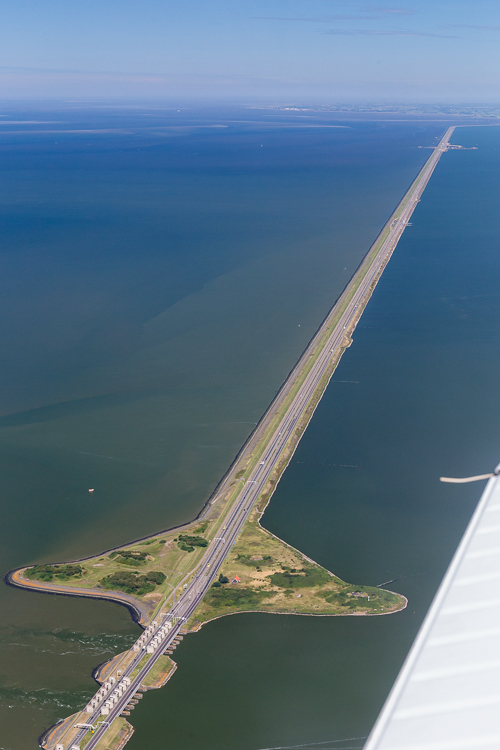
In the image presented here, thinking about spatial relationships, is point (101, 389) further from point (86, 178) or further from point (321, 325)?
point (86, 178)

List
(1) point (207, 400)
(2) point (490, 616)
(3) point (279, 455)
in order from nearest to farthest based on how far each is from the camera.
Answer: (2) point (490, 616)
(3) point (279, 455)
(1) point (207, 400)

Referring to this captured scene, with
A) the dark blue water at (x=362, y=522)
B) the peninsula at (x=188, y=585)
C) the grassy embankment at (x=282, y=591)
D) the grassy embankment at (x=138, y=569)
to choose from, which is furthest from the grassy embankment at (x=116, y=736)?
the grassy embankment at (x=138, y=569)

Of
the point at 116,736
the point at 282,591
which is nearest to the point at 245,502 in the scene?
the point at 282,591

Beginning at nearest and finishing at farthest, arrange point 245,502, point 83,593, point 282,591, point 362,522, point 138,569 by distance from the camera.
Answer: point 83,593, point 282,591, point 138,569, point 362,522, point 245,502

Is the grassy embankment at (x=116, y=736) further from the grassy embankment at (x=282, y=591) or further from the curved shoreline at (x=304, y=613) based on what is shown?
the grassy embankment at (x=282, y=591)

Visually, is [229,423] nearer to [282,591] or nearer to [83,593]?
[282,591]

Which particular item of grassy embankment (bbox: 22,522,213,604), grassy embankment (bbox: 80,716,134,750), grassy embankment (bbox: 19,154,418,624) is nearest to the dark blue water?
grassy embankment (bbox: 80,716,134,750)

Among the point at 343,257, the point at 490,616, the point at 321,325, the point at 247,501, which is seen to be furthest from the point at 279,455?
the point at 343,257
